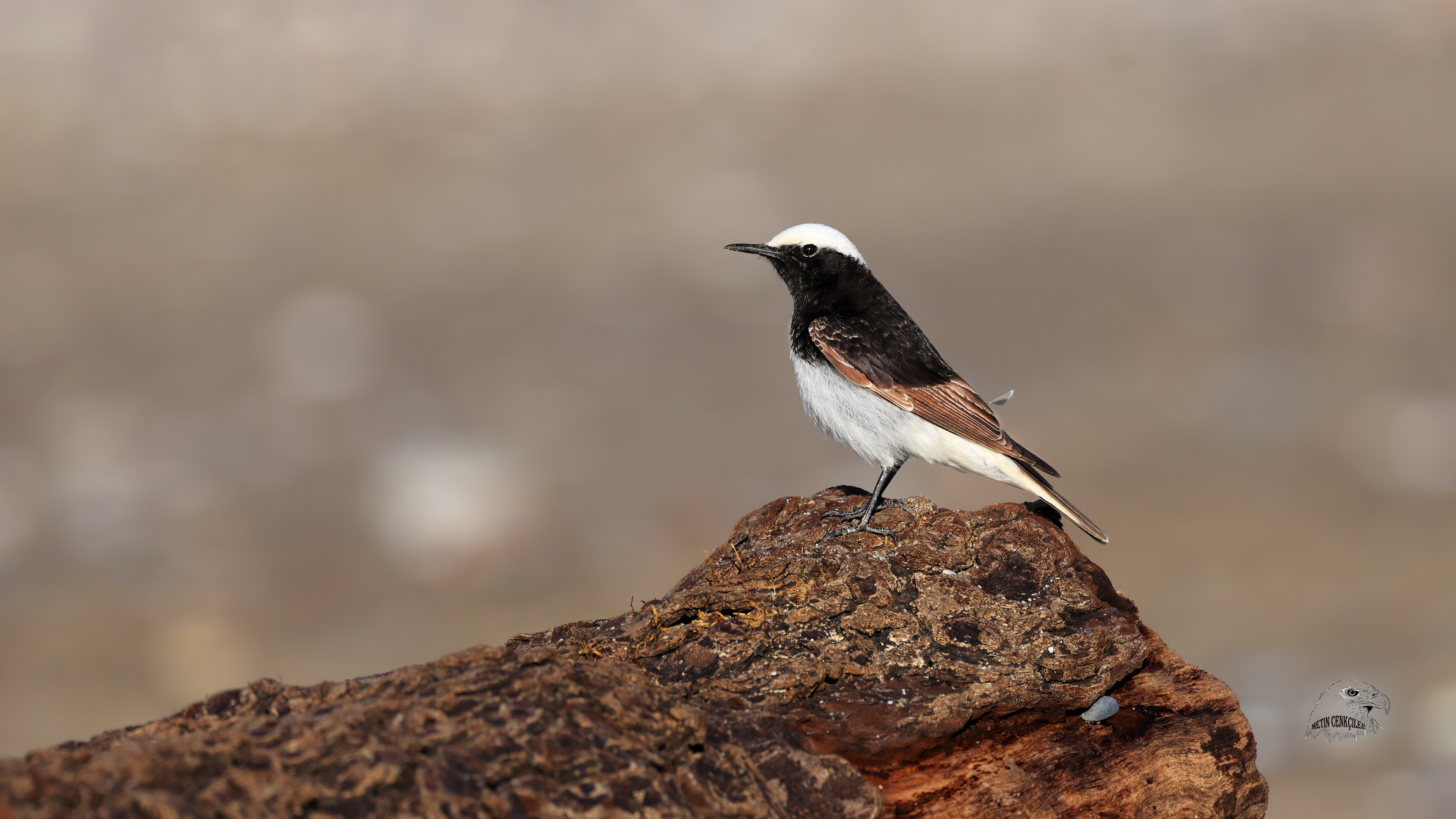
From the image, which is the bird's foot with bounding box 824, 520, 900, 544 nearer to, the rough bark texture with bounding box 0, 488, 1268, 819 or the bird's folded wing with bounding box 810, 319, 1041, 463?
the rough bark texture with bounding box 0, 488, 1268, 819

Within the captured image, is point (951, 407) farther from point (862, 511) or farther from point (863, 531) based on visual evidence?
point (863, 531)

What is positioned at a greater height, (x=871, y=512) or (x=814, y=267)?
(x=814, y=267)

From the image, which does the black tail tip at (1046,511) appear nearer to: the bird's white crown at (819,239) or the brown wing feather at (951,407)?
the brown wing feather at (951,407)

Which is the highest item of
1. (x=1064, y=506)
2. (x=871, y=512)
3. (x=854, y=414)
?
(x=854, y=414)

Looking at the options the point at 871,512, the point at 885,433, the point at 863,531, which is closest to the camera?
the point at 863,531

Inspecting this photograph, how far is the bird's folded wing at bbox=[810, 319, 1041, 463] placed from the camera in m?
7.81

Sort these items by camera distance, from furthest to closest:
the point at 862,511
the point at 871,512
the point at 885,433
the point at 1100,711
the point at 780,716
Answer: the point at 885,433, the point at 862,511, the point at 871,512, the point at 1100,711, the point at 780,716

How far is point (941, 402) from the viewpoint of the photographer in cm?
791

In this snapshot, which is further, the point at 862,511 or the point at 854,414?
the point at 854,414

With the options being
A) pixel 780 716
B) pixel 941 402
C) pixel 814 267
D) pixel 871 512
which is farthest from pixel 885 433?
pixel 780 716

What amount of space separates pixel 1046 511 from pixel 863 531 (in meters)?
1.61

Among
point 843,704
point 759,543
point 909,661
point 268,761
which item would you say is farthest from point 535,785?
point 759,543

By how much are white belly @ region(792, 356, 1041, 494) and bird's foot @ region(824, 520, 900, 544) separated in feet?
3.34

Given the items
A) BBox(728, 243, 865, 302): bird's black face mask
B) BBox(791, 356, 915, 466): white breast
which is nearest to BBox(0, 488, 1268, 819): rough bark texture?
BBox(791, 356, 915, 466): white breast
